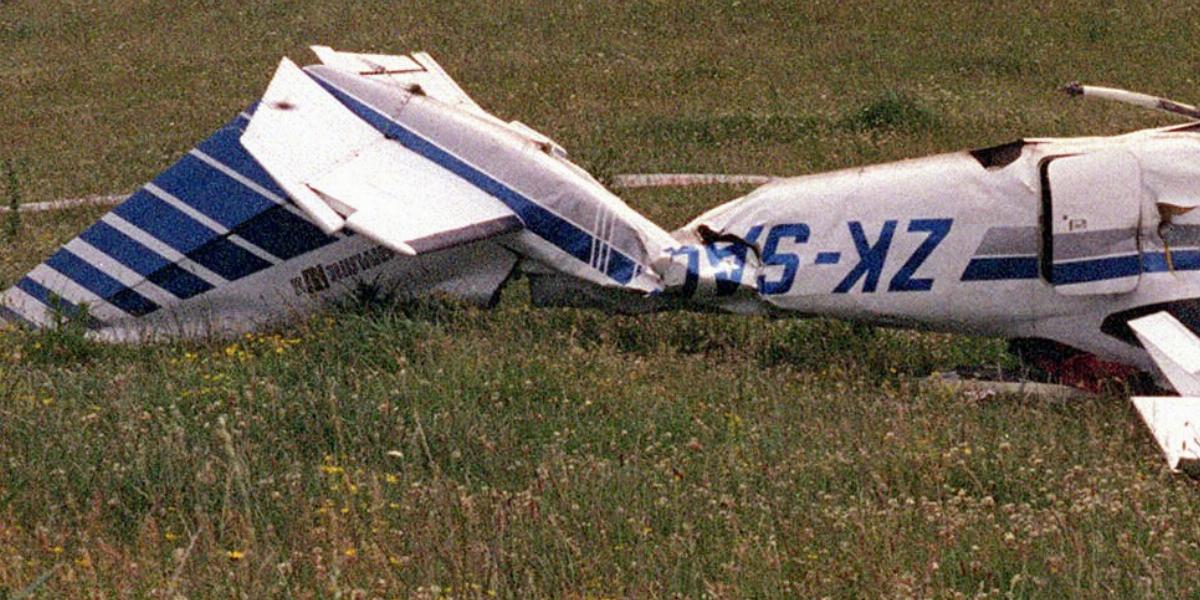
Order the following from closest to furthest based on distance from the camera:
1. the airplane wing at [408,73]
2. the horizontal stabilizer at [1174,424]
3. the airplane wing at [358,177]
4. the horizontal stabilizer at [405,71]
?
the horizontal stabilizer at [1174,424] < the airplane wing at [358,177] < the airplane wing at [408,73] < the horizontal stabilizer at [405,71]

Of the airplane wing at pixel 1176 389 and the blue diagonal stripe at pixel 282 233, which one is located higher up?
the airplane wing at pixel 1176 389

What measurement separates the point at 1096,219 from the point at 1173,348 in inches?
32.3

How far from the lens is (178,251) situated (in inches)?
402

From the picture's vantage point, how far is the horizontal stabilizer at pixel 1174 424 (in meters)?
7.23

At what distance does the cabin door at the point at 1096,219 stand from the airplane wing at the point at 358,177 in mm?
3138

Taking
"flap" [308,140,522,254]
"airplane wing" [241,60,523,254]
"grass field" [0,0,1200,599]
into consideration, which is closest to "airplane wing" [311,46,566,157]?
"airplane wing" [241,60,523,254]

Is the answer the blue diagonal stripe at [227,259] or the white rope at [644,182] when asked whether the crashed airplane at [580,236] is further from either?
the white rope at [644,182]

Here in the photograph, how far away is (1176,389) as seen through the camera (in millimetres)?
8430

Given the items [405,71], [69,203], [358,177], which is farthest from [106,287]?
[69,203]

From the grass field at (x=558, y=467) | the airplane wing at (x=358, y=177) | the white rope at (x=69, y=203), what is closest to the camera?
the grass field at (x=558, y=467)

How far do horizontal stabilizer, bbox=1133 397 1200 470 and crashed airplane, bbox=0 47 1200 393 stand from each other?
1176 millimetres

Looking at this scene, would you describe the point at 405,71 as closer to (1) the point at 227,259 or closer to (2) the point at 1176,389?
(1) the point at 227,259

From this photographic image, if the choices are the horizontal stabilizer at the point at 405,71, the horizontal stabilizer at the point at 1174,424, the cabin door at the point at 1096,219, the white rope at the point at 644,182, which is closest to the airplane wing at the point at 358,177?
the horizontal stabilizer at the point at 405,71

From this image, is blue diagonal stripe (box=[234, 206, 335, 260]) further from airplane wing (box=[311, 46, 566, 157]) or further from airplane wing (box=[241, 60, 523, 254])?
airplane wing (box=[311, 46, 566, 157])
